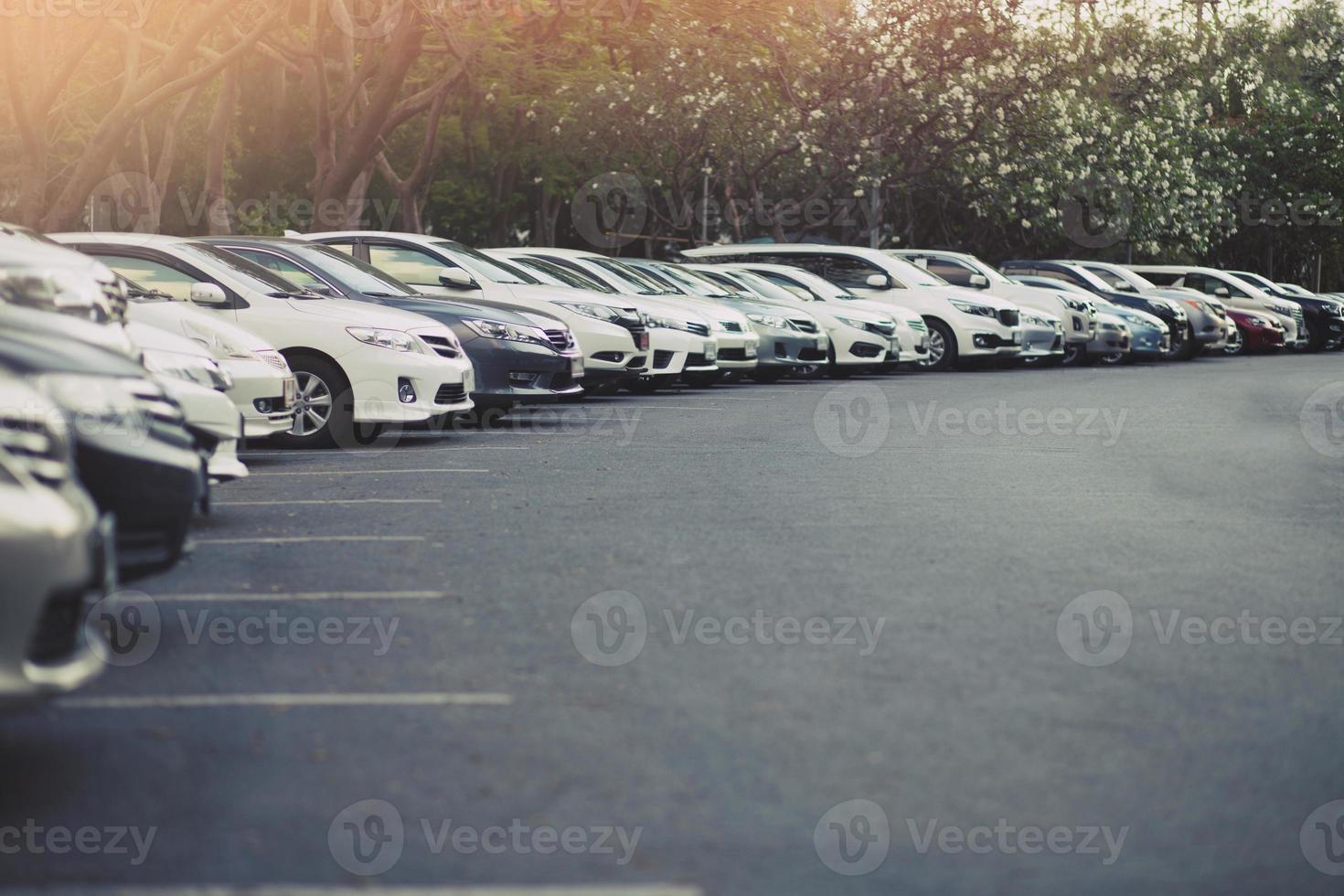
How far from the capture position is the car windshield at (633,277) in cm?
2048

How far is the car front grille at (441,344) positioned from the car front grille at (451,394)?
271mm

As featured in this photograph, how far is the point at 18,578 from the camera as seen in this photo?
4.25 m

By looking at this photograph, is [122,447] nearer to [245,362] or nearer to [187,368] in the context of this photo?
[187,368]

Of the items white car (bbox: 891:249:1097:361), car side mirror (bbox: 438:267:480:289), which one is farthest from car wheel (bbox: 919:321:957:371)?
car side mirror (bbox: 438:267:480:289)

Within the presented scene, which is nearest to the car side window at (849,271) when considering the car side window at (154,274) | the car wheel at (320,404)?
the car wheel at (320,404)

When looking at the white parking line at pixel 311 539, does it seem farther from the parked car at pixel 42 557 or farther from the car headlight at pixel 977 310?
the car headlight at pixel 977 310

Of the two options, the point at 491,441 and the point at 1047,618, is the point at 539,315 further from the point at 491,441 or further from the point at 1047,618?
the point at 1047,618

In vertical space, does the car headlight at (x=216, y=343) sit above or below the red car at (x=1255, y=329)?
above

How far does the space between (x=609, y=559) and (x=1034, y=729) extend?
10.4ft

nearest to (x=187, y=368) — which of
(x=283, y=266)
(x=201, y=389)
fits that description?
(x=201, y=389)

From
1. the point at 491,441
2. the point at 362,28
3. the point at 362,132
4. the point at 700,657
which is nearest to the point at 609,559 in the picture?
the point at 700,657

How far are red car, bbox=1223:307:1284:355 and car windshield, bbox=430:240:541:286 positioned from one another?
18.3 metres

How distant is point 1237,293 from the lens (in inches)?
1328

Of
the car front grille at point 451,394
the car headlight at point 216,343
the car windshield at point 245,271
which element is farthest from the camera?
the car front grille at point 451,394
